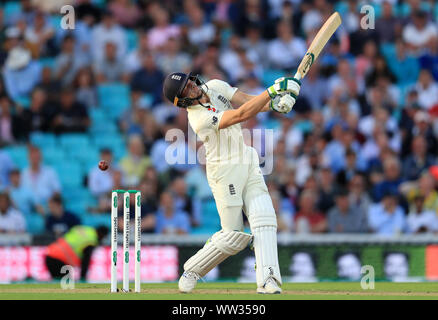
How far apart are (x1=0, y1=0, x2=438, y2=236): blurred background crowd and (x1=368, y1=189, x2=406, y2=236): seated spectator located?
0.08ft

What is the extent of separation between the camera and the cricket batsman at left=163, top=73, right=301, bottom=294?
29.9 feet

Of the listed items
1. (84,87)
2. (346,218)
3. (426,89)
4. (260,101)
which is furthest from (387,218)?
(260,101)

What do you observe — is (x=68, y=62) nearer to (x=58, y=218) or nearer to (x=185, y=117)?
(x=185, y=117)

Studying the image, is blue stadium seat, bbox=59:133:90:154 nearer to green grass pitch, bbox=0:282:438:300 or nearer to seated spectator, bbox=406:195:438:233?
green grass pitch, bbox=0:282:438:300

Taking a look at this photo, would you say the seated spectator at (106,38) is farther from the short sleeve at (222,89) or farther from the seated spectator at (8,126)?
the short sleeve at (222,89)

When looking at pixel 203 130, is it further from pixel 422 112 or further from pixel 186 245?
pixel 422 112

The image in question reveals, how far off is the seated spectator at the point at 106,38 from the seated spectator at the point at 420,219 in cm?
574

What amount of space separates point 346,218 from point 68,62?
5.47m

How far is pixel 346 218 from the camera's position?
1390 cm

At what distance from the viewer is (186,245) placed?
13.0 m

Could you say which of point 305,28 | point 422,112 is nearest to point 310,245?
point 422,112

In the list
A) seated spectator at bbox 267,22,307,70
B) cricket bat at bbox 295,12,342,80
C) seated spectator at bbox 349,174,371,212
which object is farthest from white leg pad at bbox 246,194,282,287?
seated spectator at bbox 267,22,307,70

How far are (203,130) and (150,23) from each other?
836 centimetres

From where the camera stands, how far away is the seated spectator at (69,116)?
15.8 m
